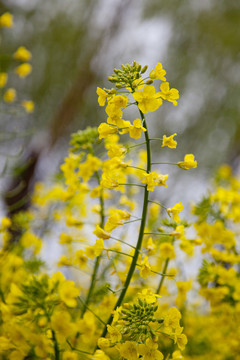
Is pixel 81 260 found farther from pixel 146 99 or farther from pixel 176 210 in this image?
pixel 146 99

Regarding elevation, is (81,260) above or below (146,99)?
below

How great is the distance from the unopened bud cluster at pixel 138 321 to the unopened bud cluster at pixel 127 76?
47cm

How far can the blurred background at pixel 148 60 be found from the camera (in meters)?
2.98

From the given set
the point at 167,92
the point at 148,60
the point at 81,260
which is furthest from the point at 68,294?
the point at 148,60

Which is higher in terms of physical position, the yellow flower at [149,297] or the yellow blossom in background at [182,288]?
the yellow blossom in background at [182,288]

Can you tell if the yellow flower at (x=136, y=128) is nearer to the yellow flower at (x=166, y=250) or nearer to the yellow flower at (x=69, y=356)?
the yellow flower at (x=166, y=250)

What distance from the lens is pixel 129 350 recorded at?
604 millimetres

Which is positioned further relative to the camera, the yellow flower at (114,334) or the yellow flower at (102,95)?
the yellow flower at (102,95)

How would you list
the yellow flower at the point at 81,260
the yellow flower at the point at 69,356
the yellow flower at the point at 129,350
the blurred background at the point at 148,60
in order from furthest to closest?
the blurred background at the point at 148,60
the yellow flower at the point at 81,260
the yellow flower at the point at 69,356
the yellow flower at the point at 129,350

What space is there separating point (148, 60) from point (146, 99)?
2366 millimetres

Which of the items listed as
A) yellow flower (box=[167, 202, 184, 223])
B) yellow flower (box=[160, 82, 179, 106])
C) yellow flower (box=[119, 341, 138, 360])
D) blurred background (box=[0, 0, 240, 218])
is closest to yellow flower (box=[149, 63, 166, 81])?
yellow flower (box=[160, 82, 179, 106])

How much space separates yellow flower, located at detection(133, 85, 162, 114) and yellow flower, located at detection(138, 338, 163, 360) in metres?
0.46

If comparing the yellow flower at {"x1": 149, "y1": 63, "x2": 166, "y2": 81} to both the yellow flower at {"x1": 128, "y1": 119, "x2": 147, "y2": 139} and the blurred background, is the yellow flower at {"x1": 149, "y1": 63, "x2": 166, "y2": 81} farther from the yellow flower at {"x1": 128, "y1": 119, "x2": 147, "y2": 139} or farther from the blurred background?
the blurred background

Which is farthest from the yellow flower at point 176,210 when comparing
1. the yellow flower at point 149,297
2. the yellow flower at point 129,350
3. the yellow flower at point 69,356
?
the yellow flower at point 69,356
